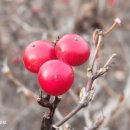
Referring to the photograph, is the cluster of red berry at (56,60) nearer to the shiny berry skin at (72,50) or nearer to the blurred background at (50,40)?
the shiny berry skin at (72,50)

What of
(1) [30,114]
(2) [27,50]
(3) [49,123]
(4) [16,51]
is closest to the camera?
(3) [49,123]

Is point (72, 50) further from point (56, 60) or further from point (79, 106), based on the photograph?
point (79, 106)

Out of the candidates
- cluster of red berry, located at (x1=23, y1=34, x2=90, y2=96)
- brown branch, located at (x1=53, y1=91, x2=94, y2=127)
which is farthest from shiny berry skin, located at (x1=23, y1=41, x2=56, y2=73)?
brown branch, located at (x1=53, y1=91, x2=94, y2=127)

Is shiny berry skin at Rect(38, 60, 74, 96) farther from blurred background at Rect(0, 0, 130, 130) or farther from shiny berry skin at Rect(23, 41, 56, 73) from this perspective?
blurred background at Rect(0, 0, 130, 130)

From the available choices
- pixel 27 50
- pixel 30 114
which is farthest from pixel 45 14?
pixel 27 50

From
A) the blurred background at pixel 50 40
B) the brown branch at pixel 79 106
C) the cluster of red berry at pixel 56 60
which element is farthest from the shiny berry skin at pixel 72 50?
the blurred background at pixel 50 40

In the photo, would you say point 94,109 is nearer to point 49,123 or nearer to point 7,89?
point 7,89

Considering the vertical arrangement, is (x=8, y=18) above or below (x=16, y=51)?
above
